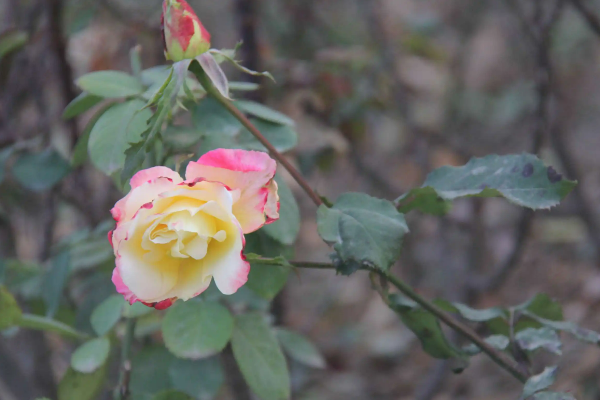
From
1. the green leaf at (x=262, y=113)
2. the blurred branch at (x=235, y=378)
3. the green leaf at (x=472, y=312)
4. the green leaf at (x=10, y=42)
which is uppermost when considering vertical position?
the green leaf at (x=262, y=113)

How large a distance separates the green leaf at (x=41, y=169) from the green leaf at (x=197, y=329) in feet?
1.26

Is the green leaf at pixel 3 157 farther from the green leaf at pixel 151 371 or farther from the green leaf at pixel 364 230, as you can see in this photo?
the green leaf at pixel 364 230

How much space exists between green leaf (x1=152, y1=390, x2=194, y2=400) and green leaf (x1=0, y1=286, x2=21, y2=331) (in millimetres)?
197

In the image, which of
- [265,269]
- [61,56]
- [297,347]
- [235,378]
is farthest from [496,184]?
[61,56]

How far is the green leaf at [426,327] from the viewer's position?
660mm

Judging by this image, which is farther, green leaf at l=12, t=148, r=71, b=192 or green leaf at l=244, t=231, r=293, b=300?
green leaf at l=12, t=148, r=71, b=192

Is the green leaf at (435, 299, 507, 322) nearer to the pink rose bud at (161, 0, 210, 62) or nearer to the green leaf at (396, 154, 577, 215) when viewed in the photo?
the green leaf at (396, 154, 577, 215)

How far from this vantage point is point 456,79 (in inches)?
87.1

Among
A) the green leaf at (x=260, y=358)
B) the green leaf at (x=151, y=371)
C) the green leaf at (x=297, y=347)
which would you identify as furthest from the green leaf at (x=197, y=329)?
the green leaf at (x=297, y=347)

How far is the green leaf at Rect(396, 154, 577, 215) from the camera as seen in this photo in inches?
23.0

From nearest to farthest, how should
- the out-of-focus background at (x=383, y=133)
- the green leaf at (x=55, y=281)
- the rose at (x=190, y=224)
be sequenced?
the rose at (x=190, y=224) < the green leaf at (x=55, y=281) < the out-of-focus background at (x=383, y=133)

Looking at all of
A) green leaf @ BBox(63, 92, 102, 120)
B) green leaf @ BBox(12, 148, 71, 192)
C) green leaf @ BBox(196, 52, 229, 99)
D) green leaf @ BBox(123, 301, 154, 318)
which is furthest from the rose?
green leaf @ BBox(12, 148, 71, 192)

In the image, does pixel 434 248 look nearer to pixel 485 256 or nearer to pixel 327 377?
pixel 485 256

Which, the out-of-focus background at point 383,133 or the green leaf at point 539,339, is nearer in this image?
the green leaf at point 539,339
